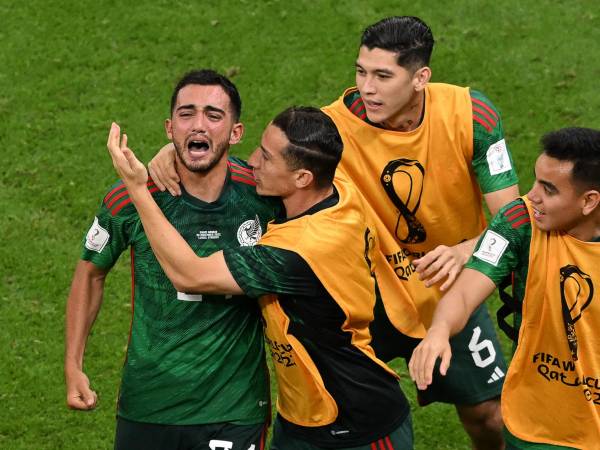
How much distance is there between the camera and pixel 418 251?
7.71 m

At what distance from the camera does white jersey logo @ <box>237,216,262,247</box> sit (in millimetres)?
6645

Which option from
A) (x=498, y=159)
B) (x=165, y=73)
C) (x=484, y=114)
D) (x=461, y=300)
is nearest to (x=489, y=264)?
(x=461, y=300)

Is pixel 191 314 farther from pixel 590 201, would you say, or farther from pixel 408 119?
pixel 590 201

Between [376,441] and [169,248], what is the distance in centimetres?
143

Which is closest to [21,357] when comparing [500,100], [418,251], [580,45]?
[418,251]

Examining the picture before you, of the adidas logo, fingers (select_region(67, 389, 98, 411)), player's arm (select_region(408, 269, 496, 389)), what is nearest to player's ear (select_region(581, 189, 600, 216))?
player's arm (select_region(408, 269, 496, 389))

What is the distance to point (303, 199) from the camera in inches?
260

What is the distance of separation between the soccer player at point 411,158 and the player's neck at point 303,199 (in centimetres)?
74

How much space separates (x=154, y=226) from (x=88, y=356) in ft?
12.1

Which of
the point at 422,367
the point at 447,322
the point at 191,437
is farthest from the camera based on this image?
the point at 191,437

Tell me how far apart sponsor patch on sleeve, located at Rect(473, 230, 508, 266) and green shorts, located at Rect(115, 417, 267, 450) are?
1.43 metres

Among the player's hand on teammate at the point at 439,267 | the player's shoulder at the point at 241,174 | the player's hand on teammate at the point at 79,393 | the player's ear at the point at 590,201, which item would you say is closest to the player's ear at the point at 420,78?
the player's hand on teammate at the point at 439,267

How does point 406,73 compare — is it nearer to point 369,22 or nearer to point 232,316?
point 232,316

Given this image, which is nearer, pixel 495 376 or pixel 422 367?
pixel 422 367
